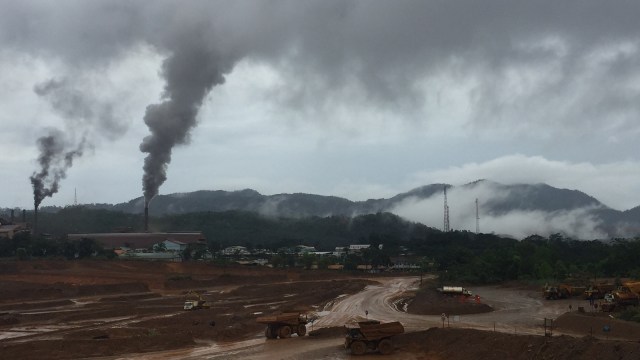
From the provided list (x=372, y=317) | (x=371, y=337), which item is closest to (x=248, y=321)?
(x=372, y=317)

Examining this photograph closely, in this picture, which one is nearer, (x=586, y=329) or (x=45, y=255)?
(x=586, y=329)

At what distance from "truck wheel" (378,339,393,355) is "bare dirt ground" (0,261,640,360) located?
462 millimetres

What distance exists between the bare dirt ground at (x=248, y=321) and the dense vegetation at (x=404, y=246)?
10581mm

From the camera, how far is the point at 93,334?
3519 centimetres

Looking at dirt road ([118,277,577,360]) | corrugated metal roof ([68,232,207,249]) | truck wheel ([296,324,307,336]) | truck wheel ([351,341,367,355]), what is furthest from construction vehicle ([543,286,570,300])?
corrugated metal roof ([68,232,207,249])

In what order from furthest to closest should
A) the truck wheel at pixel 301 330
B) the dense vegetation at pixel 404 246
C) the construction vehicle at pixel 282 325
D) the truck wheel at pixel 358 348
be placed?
1. the dense vegetation at pixel 404 246
2. the truck wheel at pixel 301 330
3. the construction vehicle at pixel 282 325
4. the truck wheel at pixel 358 348

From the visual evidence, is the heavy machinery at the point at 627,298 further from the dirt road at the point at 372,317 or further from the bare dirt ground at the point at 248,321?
the dirt road at the point at 372,317

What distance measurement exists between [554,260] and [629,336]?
197ft

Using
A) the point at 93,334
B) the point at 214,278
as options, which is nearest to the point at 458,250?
the point at 214,278

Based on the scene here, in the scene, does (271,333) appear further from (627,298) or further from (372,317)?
(627,298)

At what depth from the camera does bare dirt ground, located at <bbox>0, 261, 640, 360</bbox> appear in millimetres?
26688

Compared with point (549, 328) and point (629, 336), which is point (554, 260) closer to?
point (549, 328)

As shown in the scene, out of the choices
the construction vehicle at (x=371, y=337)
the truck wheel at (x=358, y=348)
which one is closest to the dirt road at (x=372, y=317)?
the truck wheel at (x=358, y=348)

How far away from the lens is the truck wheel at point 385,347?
92.6 ft
